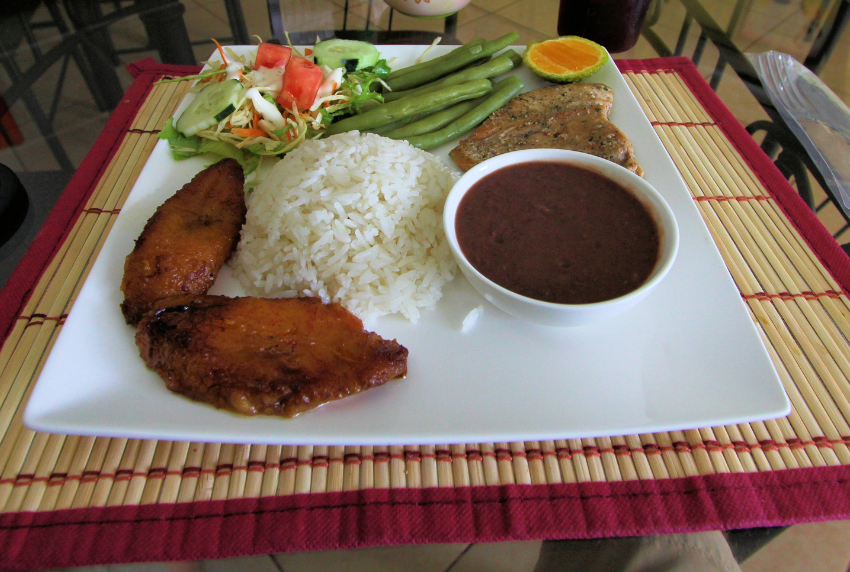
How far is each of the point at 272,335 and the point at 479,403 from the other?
605 millimetres

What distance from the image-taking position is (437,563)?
1.24 meters

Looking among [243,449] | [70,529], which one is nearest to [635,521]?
[243,449]

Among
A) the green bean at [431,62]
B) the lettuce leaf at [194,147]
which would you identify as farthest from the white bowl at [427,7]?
the lettuce leaf at [194,147]

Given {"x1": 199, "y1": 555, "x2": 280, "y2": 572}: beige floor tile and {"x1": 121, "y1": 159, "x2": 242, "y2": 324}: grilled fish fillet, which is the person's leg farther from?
{"x1": 121, "y1": 159, "x2": 242, "y2": 324}: grilled fish fillet

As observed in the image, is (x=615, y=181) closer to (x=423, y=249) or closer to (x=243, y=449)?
(x=423, y=249)

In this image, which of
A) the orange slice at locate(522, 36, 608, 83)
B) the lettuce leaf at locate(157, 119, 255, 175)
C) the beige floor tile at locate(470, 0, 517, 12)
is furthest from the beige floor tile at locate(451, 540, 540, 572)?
the beige floor tile at locate(470, 0, 517, 12)

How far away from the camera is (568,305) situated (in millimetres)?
1361

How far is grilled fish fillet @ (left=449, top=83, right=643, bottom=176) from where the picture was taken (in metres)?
2.03

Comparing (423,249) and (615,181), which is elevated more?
(615,181)

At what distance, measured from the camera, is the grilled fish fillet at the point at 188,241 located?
1529 millimetres

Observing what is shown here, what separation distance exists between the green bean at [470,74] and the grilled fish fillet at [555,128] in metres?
0.24

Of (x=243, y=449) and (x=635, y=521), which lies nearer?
(x=635, y=521)

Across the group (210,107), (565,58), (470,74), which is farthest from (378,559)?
(565,58)

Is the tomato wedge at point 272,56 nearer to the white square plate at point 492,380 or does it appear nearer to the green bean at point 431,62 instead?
the green bean at point 431,62
